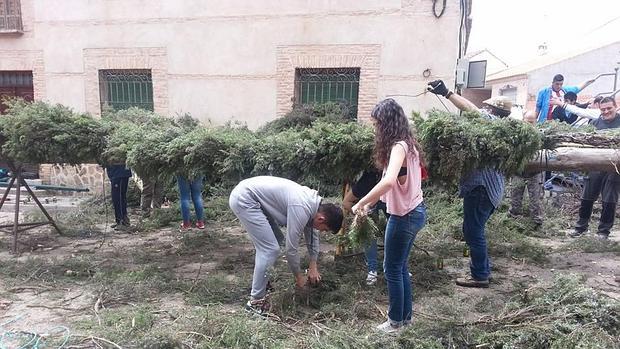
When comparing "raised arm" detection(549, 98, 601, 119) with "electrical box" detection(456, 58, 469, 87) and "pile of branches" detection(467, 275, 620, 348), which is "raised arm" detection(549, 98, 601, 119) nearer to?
"electrical box" detection(456, 58, 469, 87)

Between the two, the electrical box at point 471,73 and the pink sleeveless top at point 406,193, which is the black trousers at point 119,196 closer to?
the pink sleeveless top at point 406,193

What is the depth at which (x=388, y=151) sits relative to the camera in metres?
2.93

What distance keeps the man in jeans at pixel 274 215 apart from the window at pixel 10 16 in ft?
31.0

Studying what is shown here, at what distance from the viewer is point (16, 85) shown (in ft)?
34.2

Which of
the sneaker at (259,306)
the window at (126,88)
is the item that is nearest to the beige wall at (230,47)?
the window at (126,88)

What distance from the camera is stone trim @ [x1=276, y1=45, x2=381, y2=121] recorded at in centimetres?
873

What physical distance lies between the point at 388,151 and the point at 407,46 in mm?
6216

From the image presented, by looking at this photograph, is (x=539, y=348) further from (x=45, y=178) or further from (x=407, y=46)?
(x=45, y=178)

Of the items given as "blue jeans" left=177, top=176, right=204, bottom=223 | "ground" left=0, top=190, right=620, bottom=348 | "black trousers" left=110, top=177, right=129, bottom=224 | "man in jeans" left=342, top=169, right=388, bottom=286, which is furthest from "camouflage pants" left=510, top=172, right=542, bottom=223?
"black trousers" left=110, top=177, right=129, bottom=224

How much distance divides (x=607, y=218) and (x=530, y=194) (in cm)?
96

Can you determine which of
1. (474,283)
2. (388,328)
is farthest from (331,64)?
(388,328)

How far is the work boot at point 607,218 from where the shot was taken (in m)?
5.81

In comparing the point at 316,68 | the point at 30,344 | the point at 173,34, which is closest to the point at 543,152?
the point at 30,344

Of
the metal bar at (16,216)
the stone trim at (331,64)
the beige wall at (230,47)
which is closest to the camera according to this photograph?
the metal bar at (16,216)
